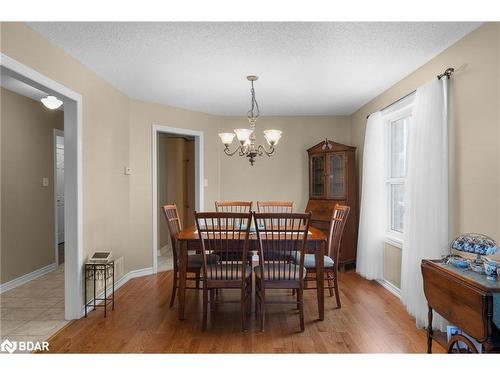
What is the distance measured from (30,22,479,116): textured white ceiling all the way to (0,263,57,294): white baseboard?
261 cm

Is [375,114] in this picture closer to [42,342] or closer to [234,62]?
[234,62]

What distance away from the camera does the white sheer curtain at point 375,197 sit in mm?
3990

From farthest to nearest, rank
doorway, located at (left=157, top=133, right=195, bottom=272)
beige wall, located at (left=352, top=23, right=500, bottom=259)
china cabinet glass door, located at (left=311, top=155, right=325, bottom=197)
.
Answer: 1. doorway, located at (left=157, top=133, right=195, bottom=272)
2. china cabinet glass door, located at (left=311, top=155, right=325, bottom=197)
3. beige wall, located at (left=352, top=23, right=500, bottom=259)

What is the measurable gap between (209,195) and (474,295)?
3.84 metres

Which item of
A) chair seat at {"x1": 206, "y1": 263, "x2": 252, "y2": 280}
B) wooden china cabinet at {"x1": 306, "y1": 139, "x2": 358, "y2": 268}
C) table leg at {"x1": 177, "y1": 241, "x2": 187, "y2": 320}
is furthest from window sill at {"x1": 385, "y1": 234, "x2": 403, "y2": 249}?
table leg at {"x1": 177, "y1": 241, "x2": 187, "y2": 320}

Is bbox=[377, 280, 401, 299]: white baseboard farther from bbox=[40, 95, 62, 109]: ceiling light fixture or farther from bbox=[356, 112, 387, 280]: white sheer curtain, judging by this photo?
bbox=[40, 95, 62, 109]: ceiling light fixture

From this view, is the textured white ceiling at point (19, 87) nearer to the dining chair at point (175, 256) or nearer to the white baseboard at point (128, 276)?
the dining chair at point (175, 256)

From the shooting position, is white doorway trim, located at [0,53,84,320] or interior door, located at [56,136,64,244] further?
interior door, located at [56,136,64,244]

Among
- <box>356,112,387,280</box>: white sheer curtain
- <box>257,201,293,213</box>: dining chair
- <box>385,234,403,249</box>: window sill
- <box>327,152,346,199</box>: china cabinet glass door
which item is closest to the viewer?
<box>385,234,403,249</box>: window sill

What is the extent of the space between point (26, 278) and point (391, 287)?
443cm

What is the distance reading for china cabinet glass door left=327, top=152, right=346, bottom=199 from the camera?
4.58m

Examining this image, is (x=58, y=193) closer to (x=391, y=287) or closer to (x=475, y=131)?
(x=391, y=287)

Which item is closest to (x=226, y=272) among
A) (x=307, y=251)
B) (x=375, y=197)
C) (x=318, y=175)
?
(x=307, y=251)
